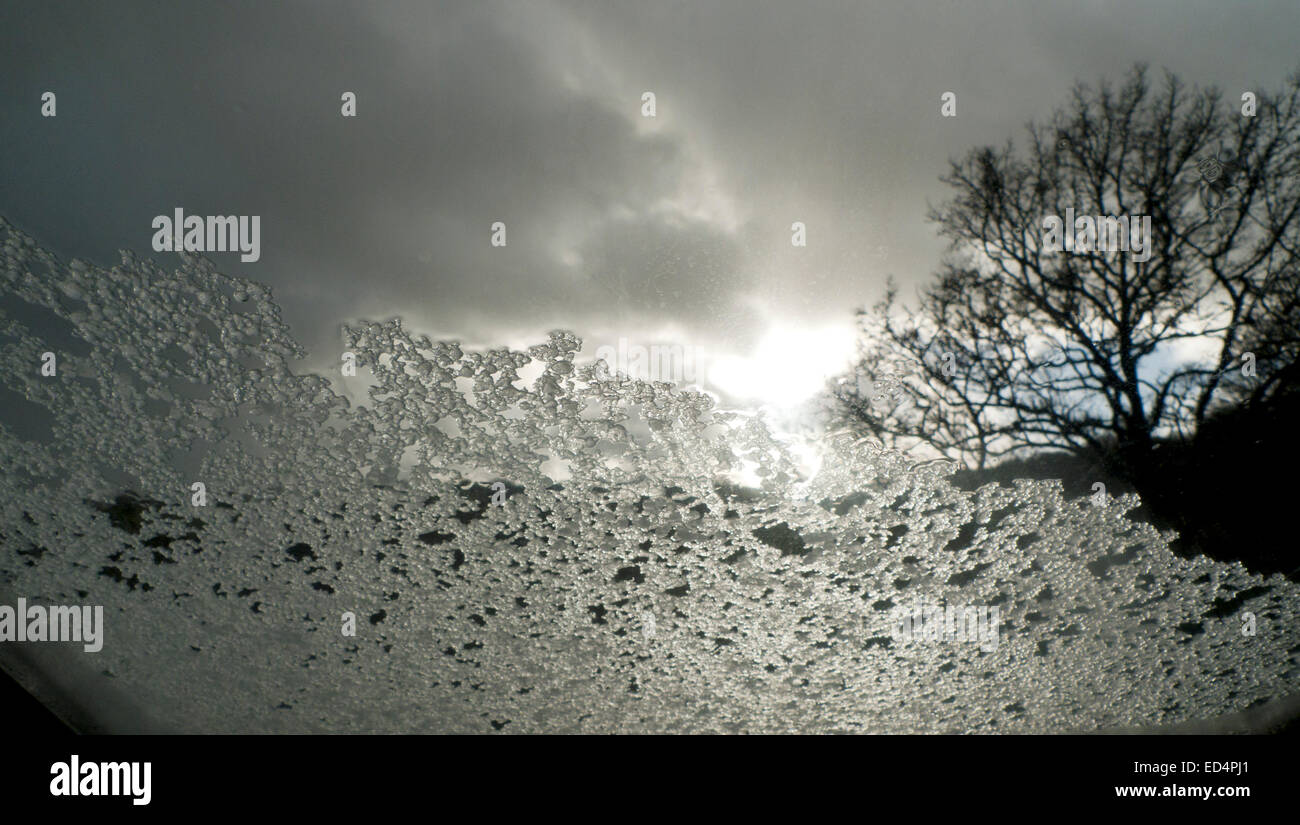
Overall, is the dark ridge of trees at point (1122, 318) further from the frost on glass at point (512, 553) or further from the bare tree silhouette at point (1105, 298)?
the frost on glass at point (512, 553)

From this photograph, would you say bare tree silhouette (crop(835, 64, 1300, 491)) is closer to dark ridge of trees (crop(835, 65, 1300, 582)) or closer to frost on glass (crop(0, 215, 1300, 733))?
dark ridge of trees (crop(835, 65, 1300, 582))

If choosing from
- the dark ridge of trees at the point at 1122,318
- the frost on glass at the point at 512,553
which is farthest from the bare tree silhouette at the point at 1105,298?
the frost on glass at the point at 512,553

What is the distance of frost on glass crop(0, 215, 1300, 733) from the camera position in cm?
148

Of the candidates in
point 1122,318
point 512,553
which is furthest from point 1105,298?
point 512,553

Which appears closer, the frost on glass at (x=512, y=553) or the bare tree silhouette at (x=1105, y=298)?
the bare tree silhouette at (x=1105, y=298)

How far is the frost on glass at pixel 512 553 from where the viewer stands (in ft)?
4.87

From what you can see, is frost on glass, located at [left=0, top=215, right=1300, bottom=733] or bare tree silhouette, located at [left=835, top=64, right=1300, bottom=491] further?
frost on glass, located at [left=0, top=215, right=1300, bottom=733]

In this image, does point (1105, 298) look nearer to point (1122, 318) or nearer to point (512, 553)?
point (1122, 318)

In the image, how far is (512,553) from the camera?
77.0 inches

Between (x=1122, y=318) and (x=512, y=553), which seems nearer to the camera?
(x=1122, y=318)

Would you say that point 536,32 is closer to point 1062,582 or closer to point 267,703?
point 1062,582

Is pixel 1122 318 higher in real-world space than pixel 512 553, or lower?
higher

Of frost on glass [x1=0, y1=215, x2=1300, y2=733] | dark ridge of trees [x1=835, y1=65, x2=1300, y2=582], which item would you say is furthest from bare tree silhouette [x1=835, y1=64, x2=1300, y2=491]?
frost on glass [x1=0, y1=215, x2=1300, y2=733]

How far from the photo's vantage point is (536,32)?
1.12 meters
